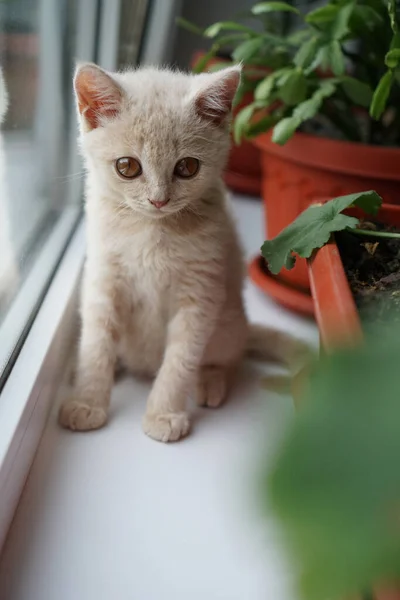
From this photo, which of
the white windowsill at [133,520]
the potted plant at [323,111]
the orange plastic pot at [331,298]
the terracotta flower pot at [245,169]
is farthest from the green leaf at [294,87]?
the terracotta flower pot at [245,169]

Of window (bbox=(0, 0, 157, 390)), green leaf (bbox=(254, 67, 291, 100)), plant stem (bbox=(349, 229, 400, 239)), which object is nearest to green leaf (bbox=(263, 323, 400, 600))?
plant stem (bbox=(349, 229, 400, 239))

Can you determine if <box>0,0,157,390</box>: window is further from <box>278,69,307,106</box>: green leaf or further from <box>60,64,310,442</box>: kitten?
<box>278,69,307,106</box>: green leaf

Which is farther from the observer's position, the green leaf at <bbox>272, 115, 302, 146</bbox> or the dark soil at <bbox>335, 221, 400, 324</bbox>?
the green leaf at <bbox>272, 115, 302, 146</bbox>

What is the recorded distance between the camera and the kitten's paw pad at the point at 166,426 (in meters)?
0.85

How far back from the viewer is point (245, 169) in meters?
1.74

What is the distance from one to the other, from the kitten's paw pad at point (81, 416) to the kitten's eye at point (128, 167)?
12.9 inches

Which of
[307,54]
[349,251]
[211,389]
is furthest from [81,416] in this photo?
[307,54]

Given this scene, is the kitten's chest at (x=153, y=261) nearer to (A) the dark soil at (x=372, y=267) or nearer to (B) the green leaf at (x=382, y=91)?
(A) the dark soil at (x=372, y=267)

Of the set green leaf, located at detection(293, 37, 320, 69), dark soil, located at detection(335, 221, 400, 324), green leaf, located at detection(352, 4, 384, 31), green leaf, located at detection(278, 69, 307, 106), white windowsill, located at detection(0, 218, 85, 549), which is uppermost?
green leaf, located at detection(352, 4, 384, 31)

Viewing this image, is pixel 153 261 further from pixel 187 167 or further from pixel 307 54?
pixel 307 54

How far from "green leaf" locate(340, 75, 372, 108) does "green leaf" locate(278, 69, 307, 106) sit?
73 millimetres

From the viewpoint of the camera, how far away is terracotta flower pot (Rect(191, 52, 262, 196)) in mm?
1692

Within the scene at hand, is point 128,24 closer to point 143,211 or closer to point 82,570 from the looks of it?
point 143,211

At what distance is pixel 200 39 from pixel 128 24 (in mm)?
534
